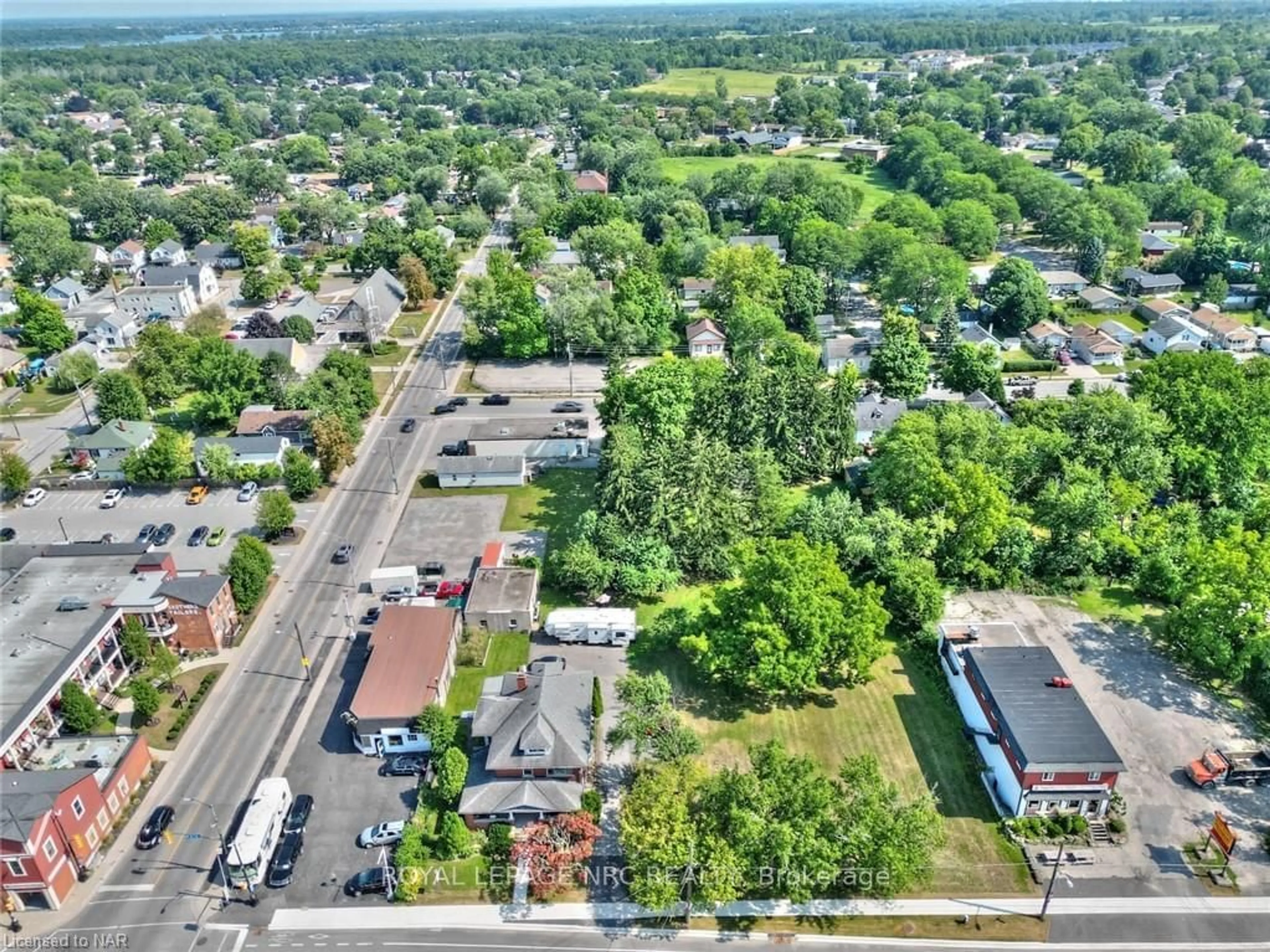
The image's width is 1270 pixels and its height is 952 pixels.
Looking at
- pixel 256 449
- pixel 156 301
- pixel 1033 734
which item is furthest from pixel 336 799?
pixel 156 301

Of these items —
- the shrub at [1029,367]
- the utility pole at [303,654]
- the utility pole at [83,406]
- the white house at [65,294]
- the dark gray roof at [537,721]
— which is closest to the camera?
the dark gray roof at [537,721]

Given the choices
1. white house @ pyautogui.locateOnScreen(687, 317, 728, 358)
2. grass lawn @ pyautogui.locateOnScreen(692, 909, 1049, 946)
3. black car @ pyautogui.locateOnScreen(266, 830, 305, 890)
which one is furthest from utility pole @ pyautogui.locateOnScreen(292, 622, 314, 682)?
white house @ pyautogui.locateOnScreen(687, 317, 728, 358)

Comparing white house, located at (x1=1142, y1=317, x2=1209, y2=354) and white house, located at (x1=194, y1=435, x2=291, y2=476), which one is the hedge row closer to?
white house, located at (x1=194, y1=435, x2=291, y2=476)

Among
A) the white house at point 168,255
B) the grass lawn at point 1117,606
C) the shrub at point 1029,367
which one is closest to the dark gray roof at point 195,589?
the grass lawn at point 1117,606

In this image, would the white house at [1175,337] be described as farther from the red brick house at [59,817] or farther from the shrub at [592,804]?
the red brick house at [59,817]

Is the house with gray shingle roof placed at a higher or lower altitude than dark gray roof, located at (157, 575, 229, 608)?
lower

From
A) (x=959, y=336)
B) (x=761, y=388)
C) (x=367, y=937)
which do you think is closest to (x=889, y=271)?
(x=959, y=336)

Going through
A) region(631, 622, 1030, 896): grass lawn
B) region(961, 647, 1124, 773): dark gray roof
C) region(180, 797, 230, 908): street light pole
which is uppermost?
region(961, 647, 1124, 773): dark gray roof
